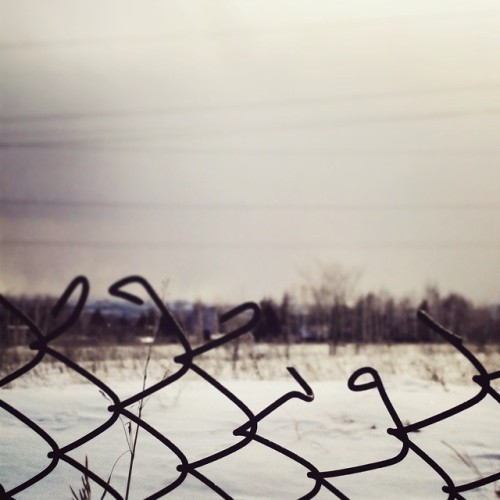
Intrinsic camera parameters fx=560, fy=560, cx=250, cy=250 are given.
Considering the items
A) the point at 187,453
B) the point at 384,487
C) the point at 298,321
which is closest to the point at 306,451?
the point at 187,453

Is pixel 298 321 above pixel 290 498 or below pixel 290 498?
below

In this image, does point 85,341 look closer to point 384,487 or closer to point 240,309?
point 384,487

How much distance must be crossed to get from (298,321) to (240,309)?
2570cm

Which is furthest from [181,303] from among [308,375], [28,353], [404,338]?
[308,375]

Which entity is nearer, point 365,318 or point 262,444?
point 262,444

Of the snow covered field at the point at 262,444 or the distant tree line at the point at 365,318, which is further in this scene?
the distant tree line at the point at 365,318

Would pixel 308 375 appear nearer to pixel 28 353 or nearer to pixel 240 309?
pixel 28 353

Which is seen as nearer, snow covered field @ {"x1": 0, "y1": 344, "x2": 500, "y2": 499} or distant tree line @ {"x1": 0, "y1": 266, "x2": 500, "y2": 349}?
snow covered field @ {"x1": 0, "y1": 344, "x2": 500, "y2": 499}

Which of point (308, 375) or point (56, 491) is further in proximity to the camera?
point (308, 375)

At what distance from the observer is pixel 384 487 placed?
172 centimetres

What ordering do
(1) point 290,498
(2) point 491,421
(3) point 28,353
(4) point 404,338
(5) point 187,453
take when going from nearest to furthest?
1. (1) point 290,498
2. (5) point 187,453
3. (2) point 491,421
4. (3) point 28,353
5. (4) point 404,338

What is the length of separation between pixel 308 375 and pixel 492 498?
5915 mm

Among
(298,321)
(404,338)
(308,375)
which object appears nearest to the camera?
(308,375)

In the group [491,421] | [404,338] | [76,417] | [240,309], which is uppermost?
[240,309]
